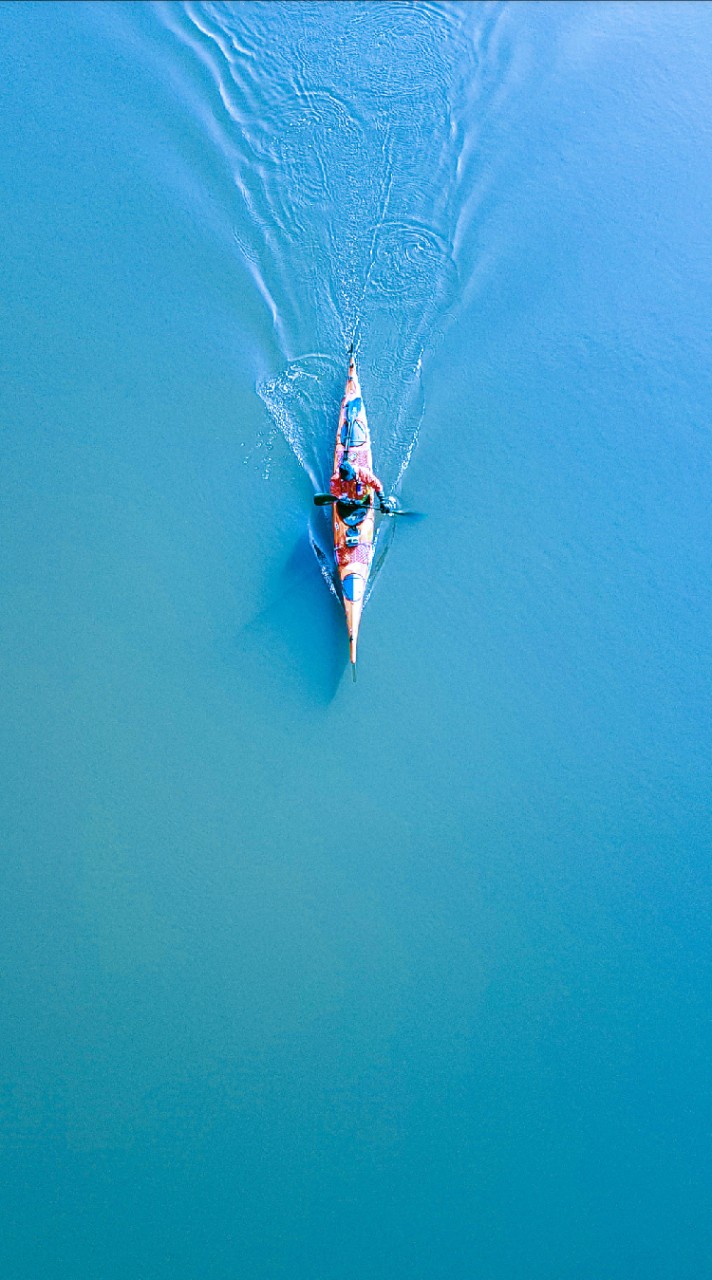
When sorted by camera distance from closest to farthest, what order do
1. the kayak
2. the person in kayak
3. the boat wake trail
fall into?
the kayak < the person in kayak < the boat wake trail

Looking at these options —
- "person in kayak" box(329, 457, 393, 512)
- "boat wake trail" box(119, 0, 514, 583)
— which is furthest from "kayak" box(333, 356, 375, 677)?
"boat wake trail" box(119, 0, 514, 583)

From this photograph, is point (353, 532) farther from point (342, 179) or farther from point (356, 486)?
point (342, 179)

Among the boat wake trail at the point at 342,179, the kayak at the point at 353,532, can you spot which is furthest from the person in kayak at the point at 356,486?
the boat wake trail at the point at 342,179

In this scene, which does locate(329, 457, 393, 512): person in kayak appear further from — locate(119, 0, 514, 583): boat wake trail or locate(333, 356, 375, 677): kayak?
locate(119, 0, 514, 583): boat wake trail

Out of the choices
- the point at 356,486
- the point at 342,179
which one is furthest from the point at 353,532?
the point at 342,179

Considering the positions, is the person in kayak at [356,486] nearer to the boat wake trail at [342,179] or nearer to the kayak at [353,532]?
the kayak at [353,532]

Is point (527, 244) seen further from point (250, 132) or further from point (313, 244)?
point (250, 132)

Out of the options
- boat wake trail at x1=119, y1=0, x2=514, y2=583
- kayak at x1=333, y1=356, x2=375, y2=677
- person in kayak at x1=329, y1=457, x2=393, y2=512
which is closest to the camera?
kayak at x1=333, y1=356, x2=375, y2=677
